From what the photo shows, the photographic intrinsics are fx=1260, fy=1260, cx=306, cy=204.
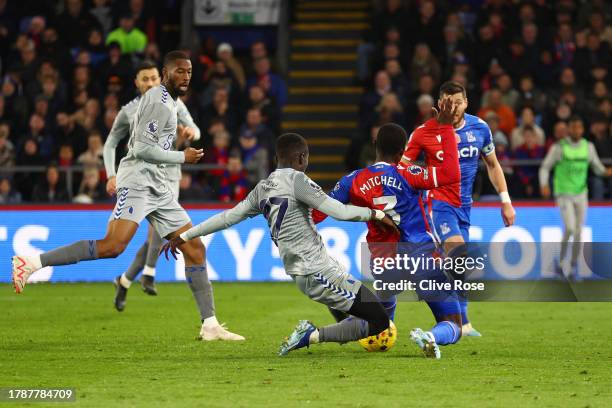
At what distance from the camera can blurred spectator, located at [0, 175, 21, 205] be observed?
17734 millimetres

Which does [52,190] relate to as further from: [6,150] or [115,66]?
[115,66]

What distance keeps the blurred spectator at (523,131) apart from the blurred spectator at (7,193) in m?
7.16

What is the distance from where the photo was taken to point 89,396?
7227 mm

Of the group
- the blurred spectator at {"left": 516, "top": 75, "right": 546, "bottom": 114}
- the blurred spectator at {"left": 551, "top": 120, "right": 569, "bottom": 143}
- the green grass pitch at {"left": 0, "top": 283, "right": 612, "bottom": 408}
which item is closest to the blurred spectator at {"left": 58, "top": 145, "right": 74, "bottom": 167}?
the green grass pitch at {"left": 0, "top": 283, "right": 612, "bottom": 408}

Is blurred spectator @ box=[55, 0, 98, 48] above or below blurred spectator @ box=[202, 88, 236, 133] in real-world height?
above

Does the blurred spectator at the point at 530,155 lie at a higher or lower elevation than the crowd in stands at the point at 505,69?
lower

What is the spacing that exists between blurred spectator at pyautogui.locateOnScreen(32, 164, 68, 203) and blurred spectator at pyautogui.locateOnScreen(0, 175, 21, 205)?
295mm

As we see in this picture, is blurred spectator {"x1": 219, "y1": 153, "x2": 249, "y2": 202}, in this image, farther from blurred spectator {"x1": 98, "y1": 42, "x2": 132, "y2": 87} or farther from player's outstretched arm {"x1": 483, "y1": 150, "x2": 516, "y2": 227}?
player's outstretched arm {"x1": 483, "y1": 150, "x2": 516, "y2": 227}

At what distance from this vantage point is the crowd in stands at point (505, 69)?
18.3 metres

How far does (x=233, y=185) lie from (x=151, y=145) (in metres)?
7.80

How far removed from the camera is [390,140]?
8875 mm

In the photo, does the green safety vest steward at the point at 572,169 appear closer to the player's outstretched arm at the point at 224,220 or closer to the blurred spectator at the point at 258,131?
the blurred spectator at the point at 258,131

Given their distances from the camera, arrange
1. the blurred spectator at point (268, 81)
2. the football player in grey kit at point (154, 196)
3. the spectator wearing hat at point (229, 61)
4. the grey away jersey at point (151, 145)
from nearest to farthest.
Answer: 1. the football player in grey kit at point (154, 196)
2. the grey away jersey at point (151, 145)
3. the blurred spectator at point (268, 81)
4. the spectator wearing hat at point (229, 61)

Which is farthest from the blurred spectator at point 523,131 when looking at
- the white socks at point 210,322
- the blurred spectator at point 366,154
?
the white socks at point 210,322
